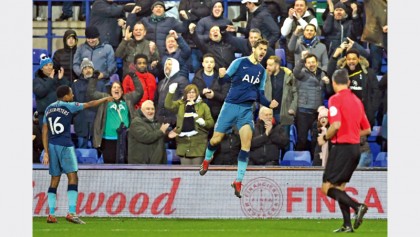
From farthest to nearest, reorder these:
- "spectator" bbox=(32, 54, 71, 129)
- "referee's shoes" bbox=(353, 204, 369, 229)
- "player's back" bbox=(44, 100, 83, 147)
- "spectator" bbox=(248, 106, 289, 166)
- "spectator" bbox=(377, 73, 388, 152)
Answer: "spectator" bbox=(32, 54, 71, 129) → "spectator" bbox=(377, 73, 388, 152) → "spectator" bbox=(248, 106, 289, 166) → "player's back" bbox=(44, 100, 83, 147) → "referee's shoes" bbox=(353, 204, 369, 229)

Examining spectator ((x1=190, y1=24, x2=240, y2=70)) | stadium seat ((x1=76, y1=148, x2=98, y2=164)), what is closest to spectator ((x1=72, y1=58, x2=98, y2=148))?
stadium seat ((x1=76, y1=148, x2=98, y2=164))

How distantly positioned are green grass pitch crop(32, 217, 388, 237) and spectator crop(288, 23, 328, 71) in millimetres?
2249

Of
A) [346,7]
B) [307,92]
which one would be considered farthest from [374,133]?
[346,7]

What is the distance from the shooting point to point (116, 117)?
1912 cm

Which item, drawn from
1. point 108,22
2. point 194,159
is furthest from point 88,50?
point 194,159

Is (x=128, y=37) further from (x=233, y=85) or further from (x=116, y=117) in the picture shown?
(x=233, y=85)

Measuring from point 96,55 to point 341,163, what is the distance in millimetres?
4537

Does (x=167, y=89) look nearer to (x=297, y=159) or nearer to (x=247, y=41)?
(x=247, y=41)

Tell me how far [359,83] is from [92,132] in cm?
367

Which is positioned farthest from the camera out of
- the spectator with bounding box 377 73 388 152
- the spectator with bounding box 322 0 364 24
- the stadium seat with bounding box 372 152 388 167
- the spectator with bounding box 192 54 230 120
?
the spectator with bounding box 322 0 364 24

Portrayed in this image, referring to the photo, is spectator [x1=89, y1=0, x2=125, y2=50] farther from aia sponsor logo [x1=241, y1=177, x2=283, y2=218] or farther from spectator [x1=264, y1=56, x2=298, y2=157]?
aia sponsor logo [x1=241, y1=177, x2=283, y2=218]

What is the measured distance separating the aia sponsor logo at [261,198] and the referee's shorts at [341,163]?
2205 millimetres

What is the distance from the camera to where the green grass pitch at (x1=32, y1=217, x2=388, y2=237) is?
1689 cm

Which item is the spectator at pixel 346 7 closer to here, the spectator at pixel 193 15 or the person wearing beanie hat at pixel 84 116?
the spectator at pixel 193 15
